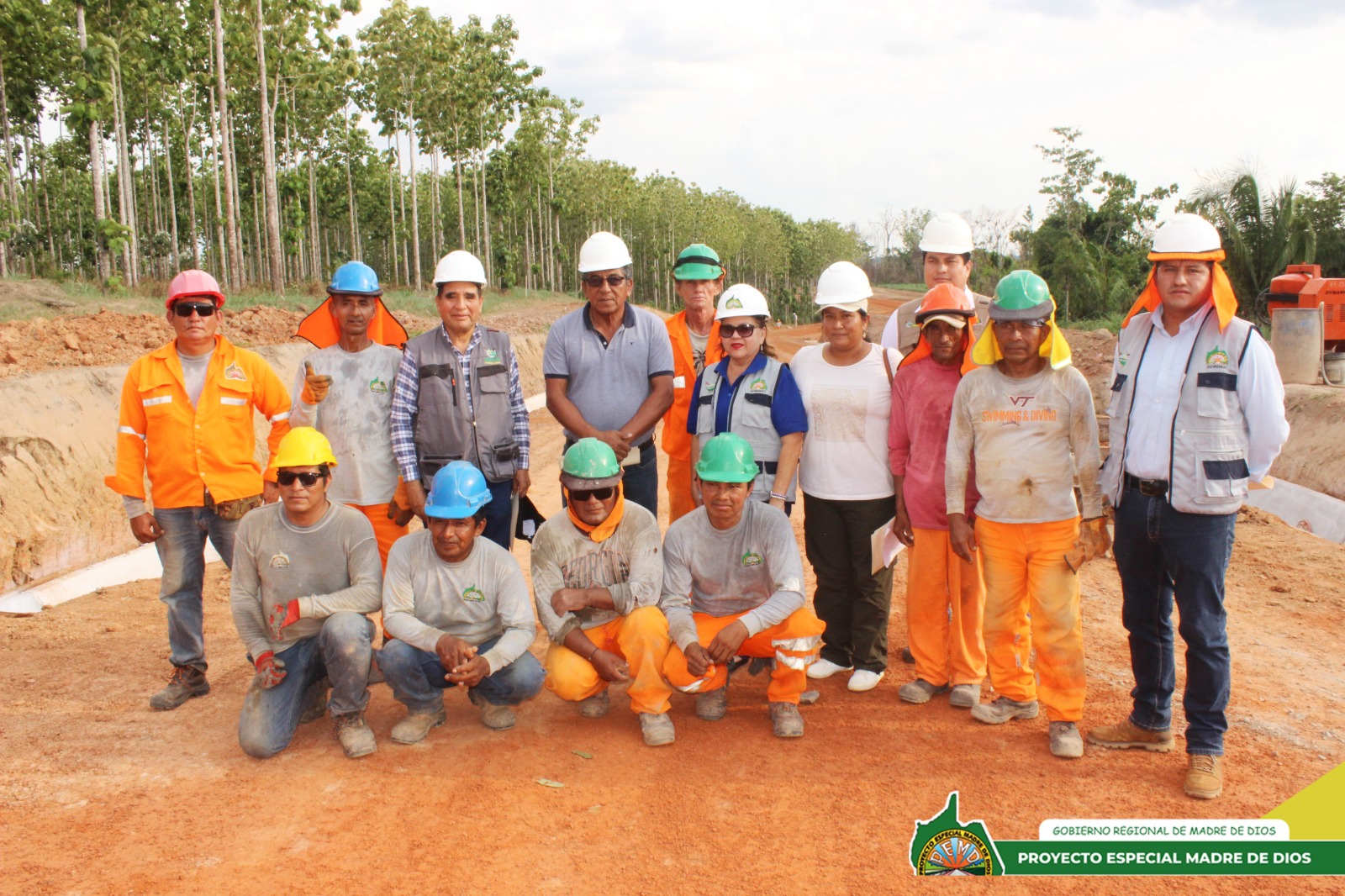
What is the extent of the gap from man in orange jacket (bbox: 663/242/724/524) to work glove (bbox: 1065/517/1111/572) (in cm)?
213

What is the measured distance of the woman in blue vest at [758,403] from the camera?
15.4ft

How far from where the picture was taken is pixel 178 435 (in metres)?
4.71

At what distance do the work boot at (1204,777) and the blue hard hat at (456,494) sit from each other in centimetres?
317

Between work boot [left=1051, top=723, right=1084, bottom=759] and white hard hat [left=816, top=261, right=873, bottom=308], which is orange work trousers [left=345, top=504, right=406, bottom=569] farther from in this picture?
work boot [left=1051, top=723, right=1084, bottom=759]

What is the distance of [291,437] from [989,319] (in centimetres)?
319

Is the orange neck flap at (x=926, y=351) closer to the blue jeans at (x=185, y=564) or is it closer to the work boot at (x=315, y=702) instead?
the work boot at (x=315, y=702)

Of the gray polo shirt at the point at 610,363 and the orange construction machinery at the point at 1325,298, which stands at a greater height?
the orange construction machinery at the point at 1325,298

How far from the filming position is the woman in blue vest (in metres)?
4.68

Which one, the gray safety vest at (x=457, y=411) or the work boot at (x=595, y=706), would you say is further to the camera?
the gray safety vest at (x=457, y=411)

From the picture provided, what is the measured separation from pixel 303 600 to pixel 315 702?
0.67 metres

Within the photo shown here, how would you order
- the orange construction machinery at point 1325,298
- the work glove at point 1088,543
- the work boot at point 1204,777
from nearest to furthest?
the work boot at point 1204,777 < the work glove at point 1088,543 < the orange construction machinery at point 1325,298

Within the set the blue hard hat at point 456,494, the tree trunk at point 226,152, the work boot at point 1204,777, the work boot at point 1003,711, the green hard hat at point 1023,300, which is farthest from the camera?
the tree trunk at point 226,152

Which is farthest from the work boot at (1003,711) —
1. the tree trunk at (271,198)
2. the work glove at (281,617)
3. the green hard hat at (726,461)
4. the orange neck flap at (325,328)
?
the tree trunk at (271,198)

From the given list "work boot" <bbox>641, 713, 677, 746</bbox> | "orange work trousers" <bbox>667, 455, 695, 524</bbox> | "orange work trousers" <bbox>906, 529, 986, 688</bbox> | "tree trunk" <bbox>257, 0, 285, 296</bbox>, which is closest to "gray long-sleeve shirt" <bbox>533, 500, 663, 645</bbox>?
"work boot" <bbox>641, 713, 677, 746</bbox>
